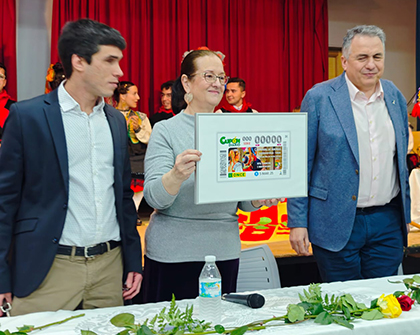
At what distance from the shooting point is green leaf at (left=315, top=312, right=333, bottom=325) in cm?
136

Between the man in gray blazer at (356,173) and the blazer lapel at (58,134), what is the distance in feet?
3.17

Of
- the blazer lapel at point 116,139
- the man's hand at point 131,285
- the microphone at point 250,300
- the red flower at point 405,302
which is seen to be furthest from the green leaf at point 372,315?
the blazer lapel at point 116,139

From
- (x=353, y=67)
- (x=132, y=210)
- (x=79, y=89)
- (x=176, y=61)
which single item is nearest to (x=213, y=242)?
(x=132, y=210)

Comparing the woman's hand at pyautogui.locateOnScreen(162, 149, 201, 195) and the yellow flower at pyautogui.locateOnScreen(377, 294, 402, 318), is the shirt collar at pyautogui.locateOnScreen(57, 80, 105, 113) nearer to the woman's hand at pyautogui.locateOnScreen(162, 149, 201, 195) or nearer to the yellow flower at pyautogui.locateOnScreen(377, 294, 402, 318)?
the woman's hand at pyautogui.locateOnScreen(162, 149, 201, 195)

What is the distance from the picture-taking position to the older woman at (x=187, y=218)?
1.86 meters

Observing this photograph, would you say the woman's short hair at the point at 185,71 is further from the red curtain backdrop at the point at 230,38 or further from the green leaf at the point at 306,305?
the red curtain backdrop at the point at 230,38

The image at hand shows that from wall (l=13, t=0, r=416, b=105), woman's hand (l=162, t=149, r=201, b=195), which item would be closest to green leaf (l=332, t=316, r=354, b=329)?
woman's hand (l=162, t=149, r=201, b=195)

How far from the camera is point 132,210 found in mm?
1881

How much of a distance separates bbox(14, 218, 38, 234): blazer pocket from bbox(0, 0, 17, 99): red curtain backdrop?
15.3 feet

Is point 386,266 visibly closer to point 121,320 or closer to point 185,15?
point 121,320

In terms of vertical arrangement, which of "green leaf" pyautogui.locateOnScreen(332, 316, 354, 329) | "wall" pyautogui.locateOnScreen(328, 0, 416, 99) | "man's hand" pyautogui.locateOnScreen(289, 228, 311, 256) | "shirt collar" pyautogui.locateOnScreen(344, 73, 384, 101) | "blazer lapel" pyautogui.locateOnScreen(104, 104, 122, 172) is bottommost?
"green leaf" pyautogui.locateOnScreen(332, 316, 354, 329)

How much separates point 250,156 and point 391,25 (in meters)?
7.10

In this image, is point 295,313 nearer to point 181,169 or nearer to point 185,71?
point 181,169

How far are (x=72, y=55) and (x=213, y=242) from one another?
85 centimetres
